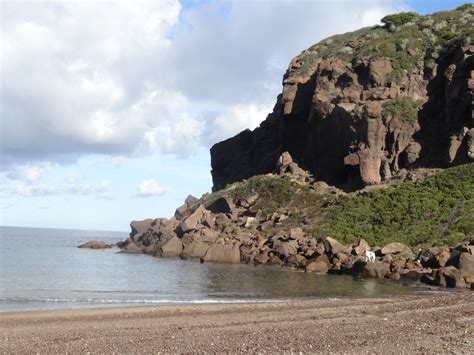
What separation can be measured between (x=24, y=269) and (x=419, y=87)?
2515 inches

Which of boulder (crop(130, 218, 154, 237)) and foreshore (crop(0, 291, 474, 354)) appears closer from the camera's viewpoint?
foreshore (crop(0, 291, 474, 354))

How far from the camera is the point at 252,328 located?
19781mm

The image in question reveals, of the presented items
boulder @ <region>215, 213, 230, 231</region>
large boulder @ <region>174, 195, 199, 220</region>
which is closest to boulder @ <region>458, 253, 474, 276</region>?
boulder @ <region>215, 213, 230, 231</region>

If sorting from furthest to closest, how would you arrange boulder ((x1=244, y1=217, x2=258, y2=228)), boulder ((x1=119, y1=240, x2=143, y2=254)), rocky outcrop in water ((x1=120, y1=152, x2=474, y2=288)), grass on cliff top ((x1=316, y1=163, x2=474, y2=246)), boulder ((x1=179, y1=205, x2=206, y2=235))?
boulder ((x1=119, y1=240, x2=143, y2=254)), boulder ((x1=244, y1=217, x2=258, y2=228)), boulder ((x1=179, y1=205, x2=206, y2=235)), grass on cliff top ((x1=316, y1=163, x2=474, y2=246)), rocky outcrop in water ((x1=120, y1=152, x2=474, y2=288))

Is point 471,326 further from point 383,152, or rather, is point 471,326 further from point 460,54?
point 460,54

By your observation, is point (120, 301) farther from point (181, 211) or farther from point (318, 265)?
Result: point (181, 211)

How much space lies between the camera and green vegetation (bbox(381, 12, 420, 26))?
10369 cm

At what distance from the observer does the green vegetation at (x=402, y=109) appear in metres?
79.1

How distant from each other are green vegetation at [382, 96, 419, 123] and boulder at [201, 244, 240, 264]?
111 feet

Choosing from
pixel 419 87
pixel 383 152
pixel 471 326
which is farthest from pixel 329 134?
pixel 471 326

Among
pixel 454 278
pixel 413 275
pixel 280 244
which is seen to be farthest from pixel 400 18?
pixel 454 278

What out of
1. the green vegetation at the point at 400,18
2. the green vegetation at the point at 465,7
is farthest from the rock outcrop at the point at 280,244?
the green vegetation at the point at 465,7

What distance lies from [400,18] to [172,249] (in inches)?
2654

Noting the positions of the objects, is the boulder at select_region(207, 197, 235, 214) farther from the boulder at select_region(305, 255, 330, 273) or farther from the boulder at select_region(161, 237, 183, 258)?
the boulder at select_region(305, 255, 330, 273)
